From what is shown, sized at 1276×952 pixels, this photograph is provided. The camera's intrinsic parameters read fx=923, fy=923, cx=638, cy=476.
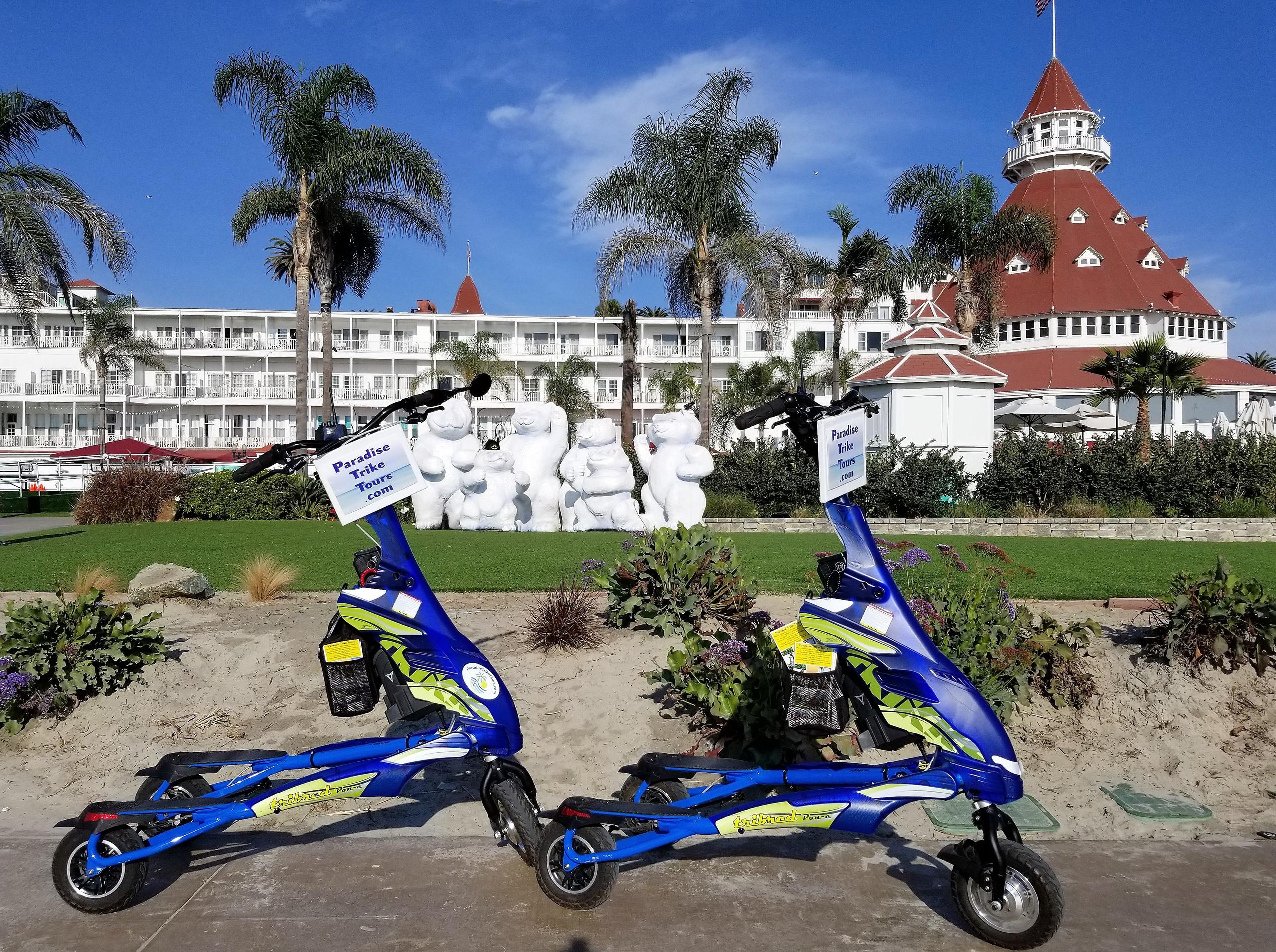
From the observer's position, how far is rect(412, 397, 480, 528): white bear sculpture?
1623cm

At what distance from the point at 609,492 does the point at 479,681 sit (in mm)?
11685

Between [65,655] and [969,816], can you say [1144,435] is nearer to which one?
[969,816]

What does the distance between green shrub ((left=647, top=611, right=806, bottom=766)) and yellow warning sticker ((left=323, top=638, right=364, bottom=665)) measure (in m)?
1.95

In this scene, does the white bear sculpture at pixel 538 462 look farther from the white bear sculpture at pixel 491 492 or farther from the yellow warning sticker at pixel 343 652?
the yellow warning sticker at pixel 343 652

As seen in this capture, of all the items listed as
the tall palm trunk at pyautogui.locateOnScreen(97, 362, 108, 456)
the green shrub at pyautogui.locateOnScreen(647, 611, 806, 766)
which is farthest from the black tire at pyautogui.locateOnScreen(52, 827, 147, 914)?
the tall palm trunk at pyautogui.locateOnScreen(97, 362, 108, 456)

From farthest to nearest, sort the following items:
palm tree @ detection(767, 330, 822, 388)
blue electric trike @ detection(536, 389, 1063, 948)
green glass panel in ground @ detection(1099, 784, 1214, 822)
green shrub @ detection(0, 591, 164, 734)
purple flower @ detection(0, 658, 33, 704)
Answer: palm tree @ detection(767, 330, 822, 388)
green shrub @ detection(0, 591, 164, 734)
purple flower @ detection(0, 658, 33, 704)
green glass panel in ground @ detection(1099, 784, 1214, 822)
blue electric trike @ detection(536, 389, 1063, 948)

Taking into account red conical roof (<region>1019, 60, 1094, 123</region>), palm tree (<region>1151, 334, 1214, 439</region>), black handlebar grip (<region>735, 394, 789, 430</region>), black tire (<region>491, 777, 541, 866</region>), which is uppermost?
red conical roof (<region>1019, 60, 1094, 123</region>)

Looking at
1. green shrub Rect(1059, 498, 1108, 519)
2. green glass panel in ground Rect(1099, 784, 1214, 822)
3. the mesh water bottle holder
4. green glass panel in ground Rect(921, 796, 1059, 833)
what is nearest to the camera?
the mesh water bottle holder

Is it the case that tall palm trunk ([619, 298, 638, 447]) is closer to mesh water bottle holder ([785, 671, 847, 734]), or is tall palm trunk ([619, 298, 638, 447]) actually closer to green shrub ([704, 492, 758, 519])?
green shrub ([704, 492, 758, 519])

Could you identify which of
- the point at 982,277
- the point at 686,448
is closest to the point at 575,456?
the point at 686,448

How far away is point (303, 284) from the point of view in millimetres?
23719

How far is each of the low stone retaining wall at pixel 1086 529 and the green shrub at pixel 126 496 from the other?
11845 millimetres

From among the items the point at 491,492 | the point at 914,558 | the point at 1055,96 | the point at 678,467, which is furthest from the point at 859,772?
the point at 1055,96

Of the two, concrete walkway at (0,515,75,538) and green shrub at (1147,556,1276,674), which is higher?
concrete walkway at (0,515,75,538)
